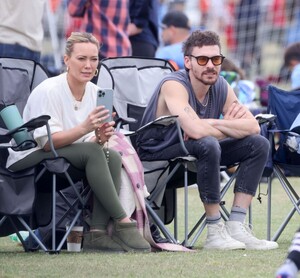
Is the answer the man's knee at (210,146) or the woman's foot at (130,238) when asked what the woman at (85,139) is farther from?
the man's knee at (210,146)

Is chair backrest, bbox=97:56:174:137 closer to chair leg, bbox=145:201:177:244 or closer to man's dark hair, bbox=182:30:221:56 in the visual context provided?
man's dark hair, bbox=182:30:221:56

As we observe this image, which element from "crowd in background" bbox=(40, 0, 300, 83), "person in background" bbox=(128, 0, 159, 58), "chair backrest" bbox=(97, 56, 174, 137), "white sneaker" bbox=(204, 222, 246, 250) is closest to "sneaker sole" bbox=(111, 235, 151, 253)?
"white sneaker" bbox=(204, 222, 246, 250)

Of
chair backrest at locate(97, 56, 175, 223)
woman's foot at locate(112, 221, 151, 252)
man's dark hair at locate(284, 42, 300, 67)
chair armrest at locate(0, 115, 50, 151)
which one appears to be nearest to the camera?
chair armrest at locate(0, 115, 50, 151)

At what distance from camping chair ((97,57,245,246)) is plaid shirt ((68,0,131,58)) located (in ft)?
7.31

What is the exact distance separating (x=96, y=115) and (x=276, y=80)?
12.9m

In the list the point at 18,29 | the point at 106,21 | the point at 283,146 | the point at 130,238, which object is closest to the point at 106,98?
the point at 130,238

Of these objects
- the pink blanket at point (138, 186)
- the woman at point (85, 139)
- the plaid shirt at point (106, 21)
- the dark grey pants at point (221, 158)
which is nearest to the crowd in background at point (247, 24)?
the plaid shirt at point (106, 21)

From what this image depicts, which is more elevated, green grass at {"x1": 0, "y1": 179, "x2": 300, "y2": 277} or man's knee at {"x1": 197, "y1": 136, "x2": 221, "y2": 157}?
man's knee at {"x1": 197, "y1": 136, "x2": 221, "y2": 157}

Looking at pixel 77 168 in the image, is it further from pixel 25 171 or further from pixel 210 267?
pixel 210 267

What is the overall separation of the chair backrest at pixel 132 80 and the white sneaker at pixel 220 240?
108cm

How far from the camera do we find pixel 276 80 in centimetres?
1942

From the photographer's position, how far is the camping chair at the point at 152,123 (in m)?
7.23

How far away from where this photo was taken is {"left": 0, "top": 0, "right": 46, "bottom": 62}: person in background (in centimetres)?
927

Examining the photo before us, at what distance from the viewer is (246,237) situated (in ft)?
23.7
